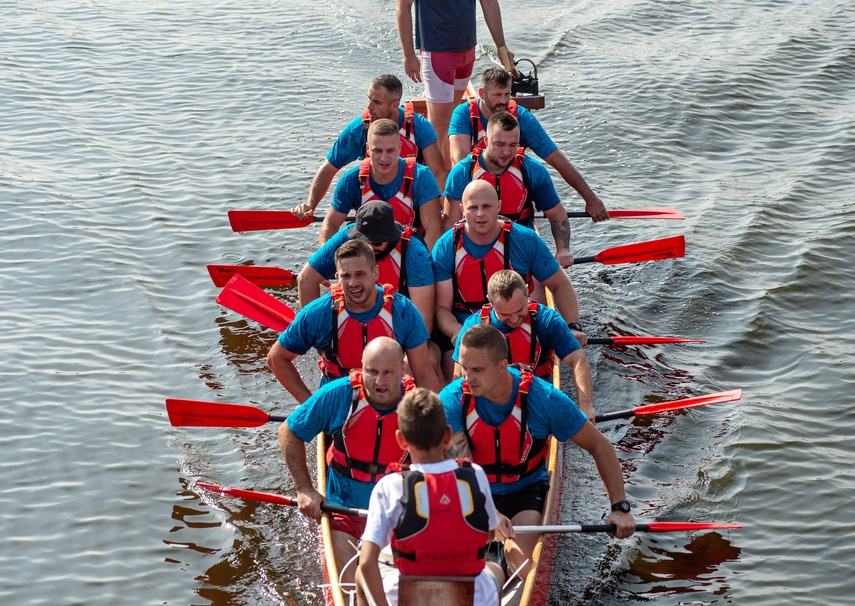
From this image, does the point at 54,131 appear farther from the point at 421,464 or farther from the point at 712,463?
the point at 421,464

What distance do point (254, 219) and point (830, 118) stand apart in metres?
8.05

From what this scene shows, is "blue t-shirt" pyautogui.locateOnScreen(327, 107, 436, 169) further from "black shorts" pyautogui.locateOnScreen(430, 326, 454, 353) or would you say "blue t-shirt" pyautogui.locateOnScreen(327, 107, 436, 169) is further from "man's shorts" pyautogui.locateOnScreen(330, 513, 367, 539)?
"man's shorts" pyautogui.locateOnScreen(330, 513, 367, 539)

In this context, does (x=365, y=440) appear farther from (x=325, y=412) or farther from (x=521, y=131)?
(x=521, y=131)

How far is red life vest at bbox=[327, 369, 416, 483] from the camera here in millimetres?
4988

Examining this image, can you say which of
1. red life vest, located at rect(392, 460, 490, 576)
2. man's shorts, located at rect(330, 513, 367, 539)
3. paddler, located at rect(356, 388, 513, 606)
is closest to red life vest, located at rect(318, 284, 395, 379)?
man's shorts, located at rect(330, 513, 367, 539)

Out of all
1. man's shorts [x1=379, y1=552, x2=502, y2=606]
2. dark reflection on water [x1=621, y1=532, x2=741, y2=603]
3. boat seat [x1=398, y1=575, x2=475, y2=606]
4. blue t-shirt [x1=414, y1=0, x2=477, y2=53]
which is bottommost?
dark reflection on water [x1=621, y1=532, x2=741, y2=603]

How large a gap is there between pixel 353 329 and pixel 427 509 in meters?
2.04

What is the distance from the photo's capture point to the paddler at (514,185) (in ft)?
24.9

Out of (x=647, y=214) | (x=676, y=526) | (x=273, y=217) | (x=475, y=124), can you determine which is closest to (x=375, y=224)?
(x=676, y=526)

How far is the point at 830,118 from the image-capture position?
12.9 metres

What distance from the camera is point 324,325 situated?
5840mm

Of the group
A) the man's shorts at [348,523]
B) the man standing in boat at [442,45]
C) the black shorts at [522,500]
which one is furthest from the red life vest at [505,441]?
the man standing in boat at [442,45]

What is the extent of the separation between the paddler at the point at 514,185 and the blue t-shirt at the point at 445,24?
1.72 m

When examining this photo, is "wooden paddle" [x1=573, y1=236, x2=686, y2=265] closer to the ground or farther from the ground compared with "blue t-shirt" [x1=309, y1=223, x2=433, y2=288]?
closer to the ground
